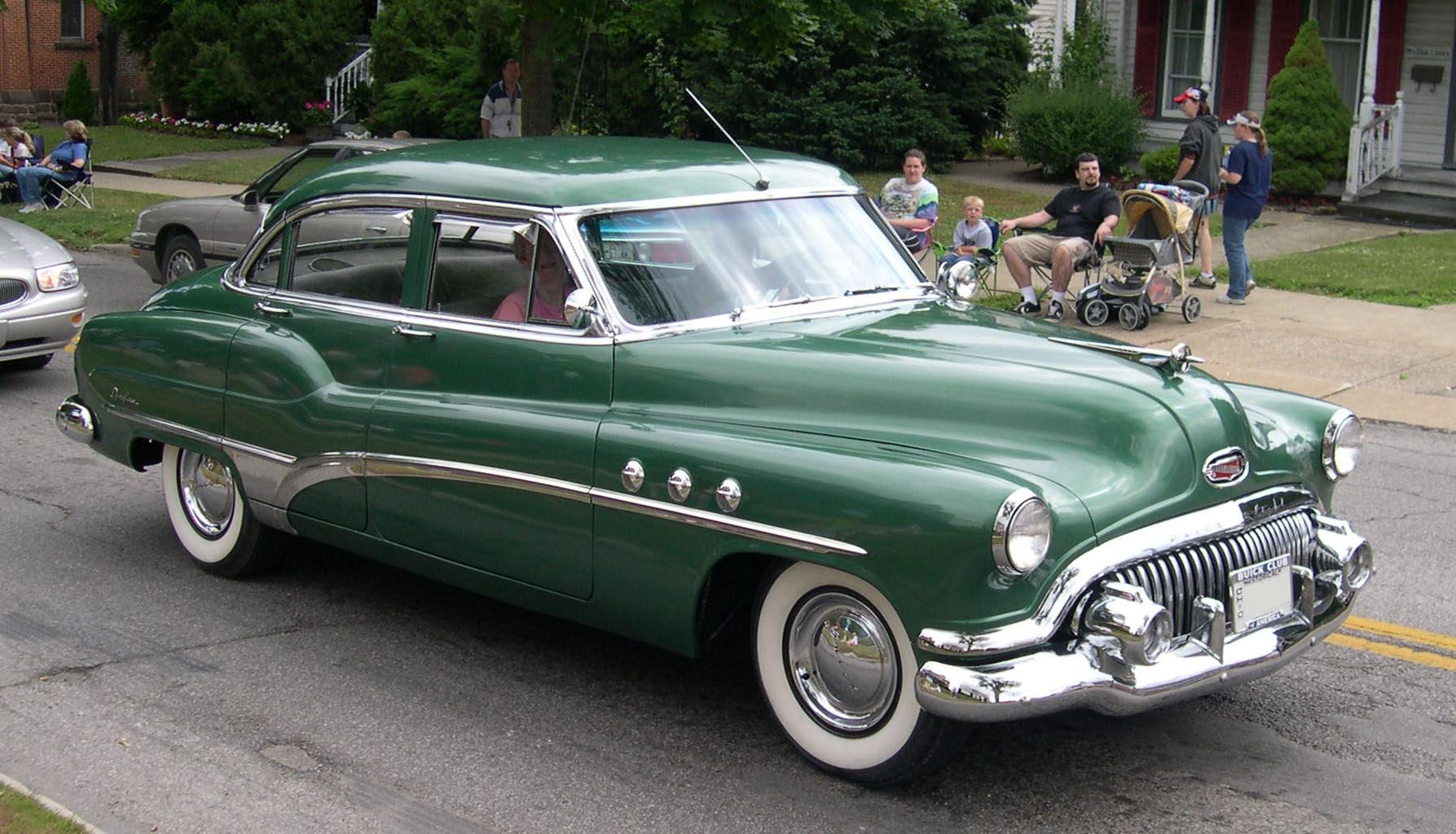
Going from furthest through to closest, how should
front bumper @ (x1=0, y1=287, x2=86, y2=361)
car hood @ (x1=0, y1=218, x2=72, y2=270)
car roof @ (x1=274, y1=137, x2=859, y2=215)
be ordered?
car hood @ (x1=0, y1=218, x2=72, y2=270), front bumper @ (x1=0, y1=287, x2=86, y2=361), car roof @ (x1=274, y1=137, x2=859, y2=215)

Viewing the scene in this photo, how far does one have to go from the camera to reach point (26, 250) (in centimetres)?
1117

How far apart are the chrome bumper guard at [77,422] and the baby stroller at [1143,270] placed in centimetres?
860

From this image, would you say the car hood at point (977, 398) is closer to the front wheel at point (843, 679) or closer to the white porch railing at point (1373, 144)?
the front wheel at point (843, 679)

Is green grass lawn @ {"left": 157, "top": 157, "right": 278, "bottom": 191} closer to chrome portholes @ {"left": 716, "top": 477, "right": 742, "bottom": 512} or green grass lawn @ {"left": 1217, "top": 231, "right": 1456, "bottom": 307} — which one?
green grass lawn @ {"left": 1217, "top": 231, "right": 1456, "bottom": 307}

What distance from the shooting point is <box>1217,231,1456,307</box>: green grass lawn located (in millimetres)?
14578

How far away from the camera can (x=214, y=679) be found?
5742 mm

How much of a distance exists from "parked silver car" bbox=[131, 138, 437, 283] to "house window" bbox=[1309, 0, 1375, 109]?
47.9 feet

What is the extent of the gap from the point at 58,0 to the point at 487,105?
25.4 m

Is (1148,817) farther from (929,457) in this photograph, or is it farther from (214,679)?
(214,679)

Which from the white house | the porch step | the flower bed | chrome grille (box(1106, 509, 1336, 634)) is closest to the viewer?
chrome grille (box(1106, 509, 1336, 634))

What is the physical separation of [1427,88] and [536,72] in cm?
1286

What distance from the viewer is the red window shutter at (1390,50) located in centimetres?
2166

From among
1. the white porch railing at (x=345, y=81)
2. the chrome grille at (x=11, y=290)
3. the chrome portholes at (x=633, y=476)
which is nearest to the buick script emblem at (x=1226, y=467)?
the chrome portholes at (x=633, y=476)

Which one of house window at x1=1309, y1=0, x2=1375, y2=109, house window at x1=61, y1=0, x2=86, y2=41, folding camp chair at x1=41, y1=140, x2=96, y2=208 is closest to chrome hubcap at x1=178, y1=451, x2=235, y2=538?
folding camp chair at x1=41, y1=140, x2=96, y2=208
